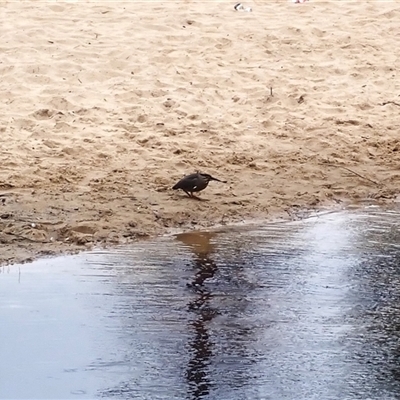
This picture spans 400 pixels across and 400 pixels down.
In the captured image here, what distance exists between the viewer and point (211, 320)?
4.89 metres

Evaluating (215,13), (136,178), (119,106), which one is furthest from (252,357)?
(215,13)

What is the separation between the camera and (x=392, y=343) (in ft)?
15.4

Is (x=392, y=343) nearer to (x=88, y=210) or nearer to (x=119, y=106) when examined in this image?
(x=88, y=210)

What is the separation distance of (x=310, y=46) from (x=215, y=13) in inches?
47.3

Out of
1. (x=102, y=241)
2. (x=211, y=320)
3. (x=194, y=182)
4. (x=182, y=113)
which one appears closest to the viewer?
(x=211, y=320)

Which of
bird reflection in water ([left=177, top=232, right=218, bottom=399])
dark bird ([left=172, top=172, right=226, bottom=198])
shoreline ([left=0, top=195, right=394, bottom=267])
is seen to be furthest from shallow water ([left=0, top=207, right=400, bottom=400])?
dark bird ([left=172, top=172, right=226, bottom=198])

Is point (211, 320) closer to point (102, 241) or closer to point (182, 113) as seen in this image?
point (102, 241)

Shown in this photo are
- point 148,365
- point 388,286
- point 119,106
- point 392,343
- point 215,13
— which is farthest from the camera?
point 215,13

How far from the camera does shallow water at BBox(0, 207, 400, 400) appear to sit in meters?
4.24

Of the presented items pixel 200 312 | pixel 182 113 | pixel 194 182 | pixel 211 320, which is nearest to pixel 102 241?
pixel 194 182

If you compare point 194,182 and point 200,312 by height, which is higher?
point 194,182

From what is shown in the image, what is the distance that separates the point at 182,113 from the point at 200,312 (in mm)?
3605

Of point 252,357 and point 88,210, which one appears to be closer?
point 252,357

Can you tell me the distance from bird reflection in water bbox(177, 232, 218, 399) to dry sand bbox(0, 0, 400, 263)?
0.33 meters
